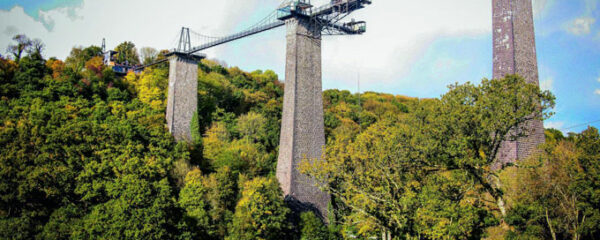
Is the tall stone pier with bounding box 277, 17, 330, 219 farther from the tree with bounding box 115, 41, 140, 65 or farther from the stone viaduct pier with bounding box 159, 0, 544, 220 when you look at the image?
the tree with bounding box 115, 41, 140, 65

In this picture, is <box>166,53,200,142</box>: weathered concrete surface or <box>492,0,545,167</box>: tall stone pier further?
<box>166,53,200,142</box>: weathered concrete surface

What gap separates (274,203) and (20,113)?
41.6 feet

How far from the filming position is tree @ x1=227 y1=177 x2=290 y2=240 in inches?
801

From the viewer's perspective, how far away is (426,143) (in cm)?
1602

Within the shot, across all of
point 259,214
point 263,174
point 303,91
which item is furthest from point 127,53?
point 259,214

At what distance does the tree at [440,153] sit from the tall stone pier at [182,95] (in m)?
12.3

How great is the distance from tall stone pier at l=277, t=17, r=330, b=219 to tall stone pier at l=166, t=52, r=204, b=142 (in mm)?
8015

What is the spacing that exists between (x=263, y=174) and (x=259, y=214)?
5.90m

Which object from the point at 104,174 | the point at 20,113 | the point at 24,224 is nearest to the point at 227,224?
the point at 104,174

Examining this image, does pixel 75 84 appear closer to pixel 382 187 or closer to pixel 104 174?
pixel 104 174

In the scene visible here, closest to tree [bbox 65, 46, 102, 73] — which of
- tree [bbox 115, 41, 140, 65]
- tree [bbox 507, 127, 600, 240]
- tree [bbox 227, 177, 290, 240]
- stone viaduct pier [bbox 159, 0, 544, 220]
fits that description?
tree [bbox 115, 41, 140, 65]

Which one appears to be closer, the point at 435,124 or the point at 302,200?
the point at 435,124

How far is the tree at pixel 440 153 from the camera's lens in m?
14.4

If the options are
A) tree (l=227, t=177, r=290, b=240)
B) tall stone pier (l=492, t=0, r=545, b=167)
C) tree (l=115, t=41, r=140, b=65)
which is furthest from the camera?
tree (l=115, t=41, r=140, b=65)
